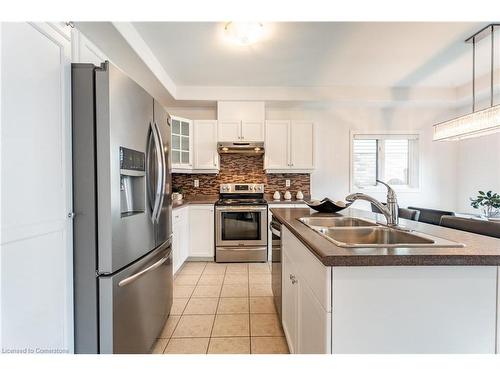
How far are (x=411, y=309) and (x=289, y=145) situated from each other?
3126mm

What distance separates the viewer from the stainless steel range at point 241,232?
344 centimetres

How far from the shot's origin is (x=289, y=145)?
3775 millimetres

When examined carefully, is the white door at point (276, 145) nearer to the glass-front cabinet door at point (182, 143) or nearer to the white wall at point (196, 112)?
the white wall at point (196, 112)

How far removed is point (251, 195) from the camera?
4012mm

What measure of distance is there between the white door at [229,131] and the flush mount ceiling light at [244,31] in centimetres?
142

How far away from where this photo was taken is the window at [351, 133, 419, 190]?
420 centimetres

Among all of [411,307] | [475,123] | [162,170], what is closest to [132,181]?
[162,170]

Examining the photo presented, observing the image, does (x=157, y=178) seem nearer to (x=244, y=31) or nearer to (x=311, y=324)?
(x=311, y=324)

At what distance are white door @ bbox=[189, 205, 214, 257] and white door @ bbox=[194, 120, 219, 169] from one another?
73 cm
